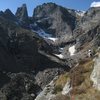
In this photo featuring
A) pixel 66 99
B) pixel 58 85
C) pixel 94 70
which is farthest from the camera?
pixel 58 85

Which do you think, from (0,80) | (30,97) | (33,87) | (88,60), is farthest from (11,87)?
(0,80)

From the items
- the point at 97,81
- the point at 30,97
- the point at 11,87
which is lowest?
the point at 97,81

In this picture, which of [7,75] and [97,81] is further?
[7,75]

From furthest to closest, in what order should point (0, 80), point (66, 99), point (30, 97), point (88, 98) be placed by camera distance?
point (0, 80) < point (30, 97) < point (66, 99) < point (88, 98)

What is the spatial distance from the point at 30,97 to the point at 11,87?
1359 cm

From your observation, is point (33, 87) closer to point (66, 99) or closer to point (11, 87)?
point (11, 87)

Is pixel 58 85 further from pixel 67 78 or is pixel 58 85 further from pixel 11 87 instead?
pixel 11 87

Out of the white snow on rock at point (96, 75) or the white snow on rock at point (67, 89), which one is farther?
the white snow on rock at point (67, 89)

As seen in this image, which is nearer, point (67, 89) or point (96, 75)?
point (96, 75)

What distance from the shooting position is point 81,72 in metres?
29.9

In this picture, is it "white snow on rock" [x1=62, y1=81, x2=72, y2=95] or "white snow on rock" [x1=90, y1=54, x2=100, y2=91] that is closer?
"white snow on rock" [x1=90, y1=54, x2=100, y2=91]

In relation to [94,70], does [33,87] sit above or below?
above

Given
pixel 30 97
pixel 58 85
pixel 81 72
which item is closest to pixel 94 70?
pixel 81 72

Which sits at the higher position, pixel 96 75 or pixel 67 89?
pixel 96 75
